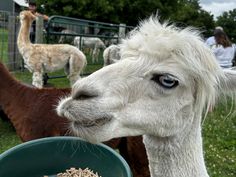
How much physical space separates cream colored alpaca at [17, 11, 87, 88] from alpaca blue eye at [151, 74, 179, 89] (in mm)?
5717

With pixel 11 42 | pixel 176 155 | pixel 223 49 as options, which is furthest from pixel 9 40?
pixel 176 155

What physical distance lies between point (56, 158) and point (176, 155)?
2.66ft

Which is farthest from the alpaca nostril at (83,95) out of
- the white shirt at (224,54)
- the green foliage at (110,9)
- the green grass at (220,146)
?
the green foliage at (110,9)

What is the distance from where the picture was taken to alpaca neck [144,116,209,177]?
5.62 ft

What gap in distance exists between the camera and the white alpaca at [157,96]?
146cm

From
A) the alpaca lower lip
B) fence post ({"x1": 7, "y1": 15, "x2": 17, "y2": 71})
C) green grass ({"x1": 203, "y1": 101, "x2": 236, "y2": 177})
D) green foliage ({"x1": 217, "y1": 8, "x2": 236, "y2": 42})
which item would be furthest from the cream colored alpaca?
green foliage ({"x1": 217, "y1": 8, "x2": 236, "y2": 42})

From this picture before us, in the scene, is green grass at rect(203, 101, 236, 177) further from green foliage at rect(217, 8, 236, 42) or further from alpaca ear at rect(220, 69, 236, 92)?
green foliage at rect(217, 8, 236, 42)

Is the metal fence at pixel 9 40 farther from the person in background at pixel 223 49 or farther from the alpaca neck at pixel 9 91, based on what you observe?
the alpaca neck at pixel 9 91

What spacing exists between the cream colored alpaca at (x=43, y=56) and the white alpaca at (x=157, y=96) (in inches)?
220

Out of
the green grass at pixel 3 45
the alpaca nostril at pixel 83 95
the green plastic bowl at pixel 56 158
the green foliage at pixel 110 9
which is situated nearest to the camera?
the alpaca nostril at pixel 83 95

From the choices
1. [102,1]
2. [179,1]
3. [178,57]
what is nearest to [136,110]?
[178,57]

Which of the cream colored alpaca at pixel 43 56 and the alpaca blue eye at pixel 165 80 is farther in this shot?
the cream colored alpaca at pixel 43 56

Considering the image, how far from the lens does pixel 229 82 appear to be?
1753 mm

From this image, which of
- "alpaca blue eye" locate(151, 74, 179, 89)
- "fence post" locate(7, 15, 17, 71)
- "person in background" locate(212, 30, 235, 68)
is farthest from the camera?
"fence post" locate(7, 15, 17, 71)
